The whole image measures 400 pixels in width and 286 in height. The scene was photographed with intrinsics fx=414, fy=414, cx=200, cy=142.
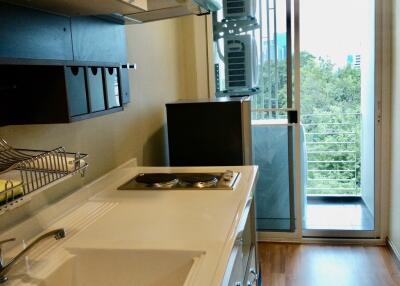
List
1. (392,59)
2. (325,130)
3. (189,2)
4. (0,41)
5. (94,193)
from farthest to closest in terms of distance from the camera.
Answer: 1. (325,130)
2. (392,59)
3. (94,193)
4. (189,2)
5. (0,41)

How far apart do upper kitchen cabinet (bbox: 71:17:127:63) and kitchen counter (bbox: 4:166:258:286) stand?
54 cm

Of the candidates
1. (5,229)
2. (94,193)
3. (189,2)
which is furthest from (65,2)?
(94,193)

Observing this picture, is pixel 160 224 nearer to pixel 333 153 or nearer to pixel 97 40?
pixel 97 40

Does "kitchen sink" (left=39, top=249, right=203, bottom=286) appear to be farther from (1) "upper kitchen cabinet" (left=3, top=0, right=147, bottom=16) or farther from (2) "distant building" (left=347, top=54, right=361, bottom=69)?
(2) "distant building" (left=347, top=54, right=361, bottom=69)

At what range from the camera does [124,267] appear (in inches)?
47.3

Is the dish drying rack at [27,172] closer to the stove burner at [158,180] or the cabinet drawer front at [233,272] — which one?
the cabinet drawer front at [233,272]

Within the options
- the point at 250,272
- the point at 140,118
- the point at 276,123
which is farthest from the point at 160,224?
the point at 276,123

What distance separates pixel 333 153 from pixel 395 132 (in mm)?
1043

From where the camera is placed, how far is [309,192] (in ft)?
13.8

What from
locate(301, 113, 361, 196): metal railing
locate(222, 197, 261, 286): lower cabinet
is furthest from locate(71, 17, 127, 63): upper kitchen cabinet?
locate(301, 113, 361, 196): metal railing

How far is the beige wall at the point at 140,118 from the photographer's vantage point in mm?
1426

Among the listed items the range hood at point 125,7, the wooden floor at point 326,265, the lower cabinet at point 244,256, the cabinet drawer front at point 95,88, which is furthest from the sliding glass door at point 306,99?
the cabinet drawer front at point 95,88

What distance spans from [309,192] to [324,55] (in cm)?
145

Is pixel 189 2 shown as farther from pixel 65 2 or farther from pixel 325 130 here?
pixel 325 130
